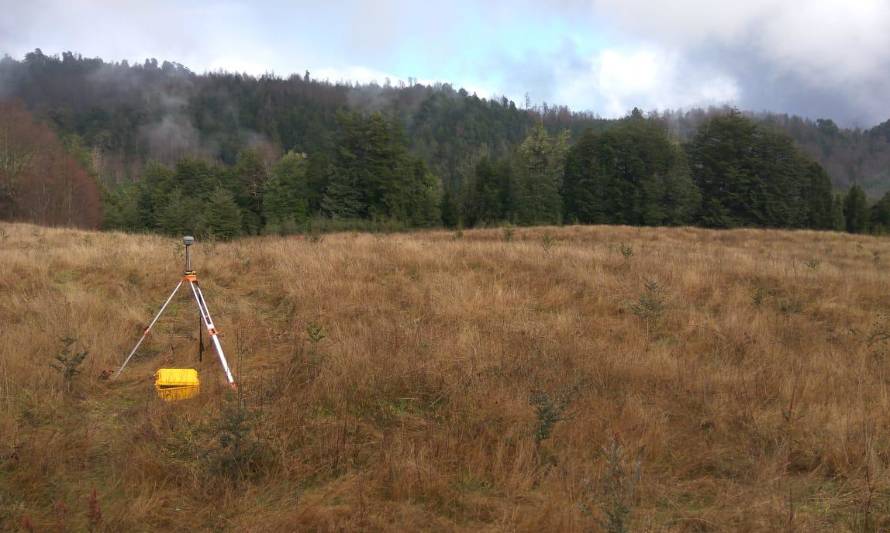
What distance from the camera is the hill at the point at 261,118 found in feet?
404

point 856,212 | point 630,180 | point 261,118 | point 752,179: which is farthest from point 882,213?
point 261,118

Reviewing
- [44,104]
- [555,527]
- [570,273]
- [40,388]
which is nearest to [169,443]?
[40,388]

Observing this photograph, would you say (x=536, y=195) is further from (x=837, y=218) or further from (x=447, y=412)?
(x=447, y=412)

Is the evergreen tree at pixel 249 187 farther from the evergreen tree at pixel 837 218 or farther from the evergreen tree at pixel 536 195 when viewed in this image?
the evergreen tree at pixel 837 218

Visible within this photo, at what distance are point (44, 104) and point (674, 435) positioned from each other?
175810 mm

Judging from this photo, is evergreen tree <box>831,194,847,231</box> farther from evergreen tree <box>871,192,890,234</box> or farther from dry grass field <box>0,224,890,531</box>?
dry grass field <box>0,224,890,531</box>

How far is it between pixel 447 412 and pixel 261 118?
485ft

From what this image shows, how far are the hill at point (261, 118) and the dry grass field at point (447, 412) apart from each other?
9433 cm

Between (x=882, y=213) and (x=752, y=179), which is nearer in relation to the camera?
(x=752, y=179)

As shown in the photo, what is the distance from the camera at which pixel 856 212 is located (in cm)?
4766

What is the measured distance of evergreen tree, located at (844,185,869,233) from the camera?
155ft

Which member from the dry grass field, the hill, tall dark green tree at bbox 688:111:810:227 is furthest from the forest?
the hill

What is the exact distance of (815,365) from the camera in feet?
17.2

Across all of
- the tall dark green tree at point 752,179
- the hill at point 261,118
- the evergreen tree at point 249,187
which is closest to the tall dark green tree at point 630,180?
the tall dark green tree at point 752,179
